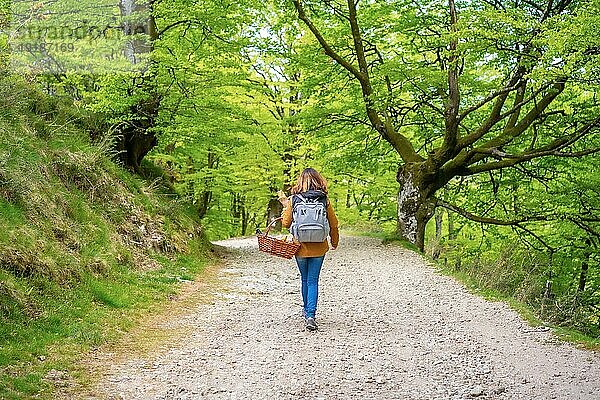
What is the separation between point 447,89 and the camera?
15727mm

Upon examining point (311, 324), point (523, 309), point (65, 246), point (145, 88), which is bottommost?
point (523, 309)

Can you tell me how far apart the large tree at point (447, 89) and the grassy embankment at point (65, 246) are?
20.2 ft

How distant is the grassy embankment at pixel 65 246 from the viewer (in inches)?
215

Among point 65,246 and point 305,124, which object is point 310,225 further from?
point 305,124

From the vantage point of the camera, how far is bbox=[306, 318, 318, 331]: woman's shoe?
701cm

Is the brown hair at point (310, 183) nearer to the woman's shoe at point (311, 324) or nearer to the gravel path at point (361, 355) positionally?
the woman's shoe at point (311, 324)

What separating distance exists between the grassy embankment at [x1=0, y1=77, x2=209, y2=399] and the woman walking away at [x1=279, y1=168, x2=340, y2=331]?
2.10 m

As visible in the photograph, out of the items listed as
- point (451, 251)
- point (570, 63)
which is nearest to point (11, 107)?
point (570, 63)

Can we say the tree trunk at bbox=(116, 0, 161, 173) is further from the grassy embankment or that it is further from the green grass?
the green grass

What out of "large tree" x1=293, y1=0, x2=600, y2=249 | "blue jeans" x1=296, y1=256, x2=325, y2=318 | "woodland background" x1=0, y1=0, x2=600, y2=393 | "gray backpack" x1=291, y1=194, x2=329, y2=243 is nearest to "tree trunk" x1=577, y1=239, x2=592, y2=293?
"woodland background" x1=0, y1=0, x2=600, y2=393

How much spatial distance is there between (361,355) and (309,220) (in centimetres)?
173

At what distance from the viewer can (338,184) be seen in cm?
2541

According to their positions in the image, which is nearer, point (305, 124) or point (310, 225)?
point (310, 225)

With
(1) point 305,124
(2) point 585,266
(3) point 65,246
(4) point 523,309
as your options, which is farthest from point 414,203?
(3) point 65,246
